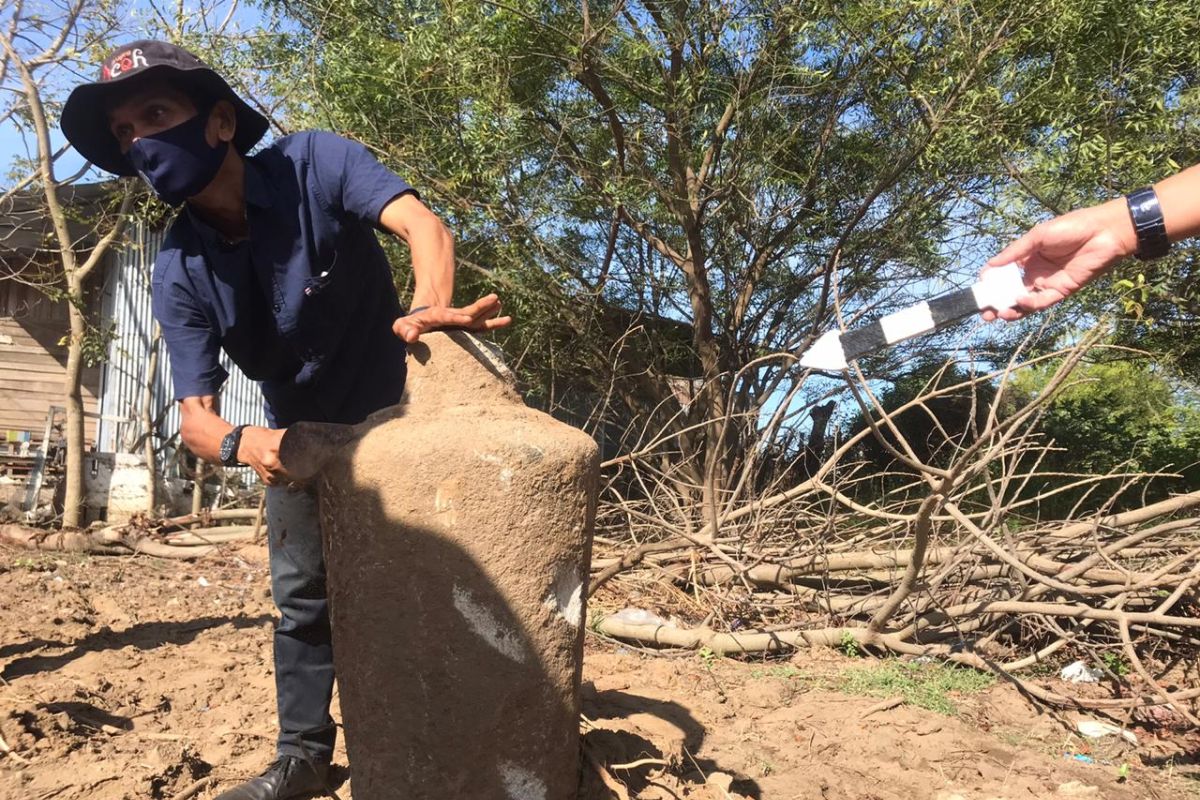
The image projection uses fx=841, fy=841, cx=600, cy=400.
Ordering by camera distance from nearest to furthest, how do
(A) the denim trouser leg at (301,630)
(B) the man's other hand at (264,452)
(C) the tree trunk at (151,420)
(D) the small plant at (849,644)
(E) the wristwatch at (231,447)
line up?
(B) the man's other hand at (264,452) < (E) the wristwatch at (231,447) < (A) the denim trouser leg at (301,630) < (D) the small plant at (849,644) < (C) the tree trunk at (151,420)

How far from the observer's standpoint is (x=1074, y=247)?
5.87ft

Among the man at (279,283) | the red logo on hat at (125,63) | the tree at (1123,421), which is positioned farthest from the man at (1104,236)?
the tree at (1123,421)

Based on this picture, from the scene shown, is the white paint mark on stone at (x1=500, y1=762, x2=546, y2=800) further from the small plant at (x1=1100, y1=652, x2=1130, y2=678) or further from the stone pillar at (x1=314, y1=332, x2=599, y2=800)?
the small plant at (x1=1100, y1=652, x2=1130, y2=678)

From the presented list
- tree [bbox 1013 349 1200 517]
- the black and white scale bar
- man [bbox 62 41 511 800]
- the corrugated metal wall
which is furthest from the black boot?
tree [bbox 1013 349 1200 517]

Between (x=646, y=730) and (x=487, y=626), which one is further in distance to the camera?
(x=646, y=730)

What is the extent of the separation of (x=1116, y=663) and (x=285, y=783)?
3777 millimetres

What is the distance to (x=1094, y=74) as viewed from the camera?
589 centimetres

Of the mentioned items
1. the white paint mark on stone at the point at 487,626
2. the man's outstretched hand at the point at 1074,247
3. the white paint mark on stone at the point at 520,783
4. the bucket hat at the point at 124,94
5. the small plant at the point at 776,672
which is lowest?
Answer: the small plant at the point at 776,672

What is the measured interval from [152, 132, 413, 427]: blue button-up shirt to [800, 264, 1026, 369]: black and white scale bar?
3.58 ft

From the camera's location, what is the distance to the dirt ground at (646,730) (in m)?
2.42

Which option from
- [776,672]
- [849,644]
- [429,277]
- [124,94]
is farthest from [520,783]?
[849,644]

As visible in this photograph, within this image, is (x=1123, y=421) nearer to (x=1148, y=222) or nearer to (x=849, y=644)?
(x=849, y=644)

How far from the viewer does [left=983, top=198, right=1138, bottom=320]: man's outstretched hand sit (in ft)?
5.78

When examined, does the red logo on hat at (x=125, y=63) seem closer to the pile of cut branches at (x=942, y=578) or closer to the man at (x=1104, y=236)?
the man at (x=1104, y=236)
